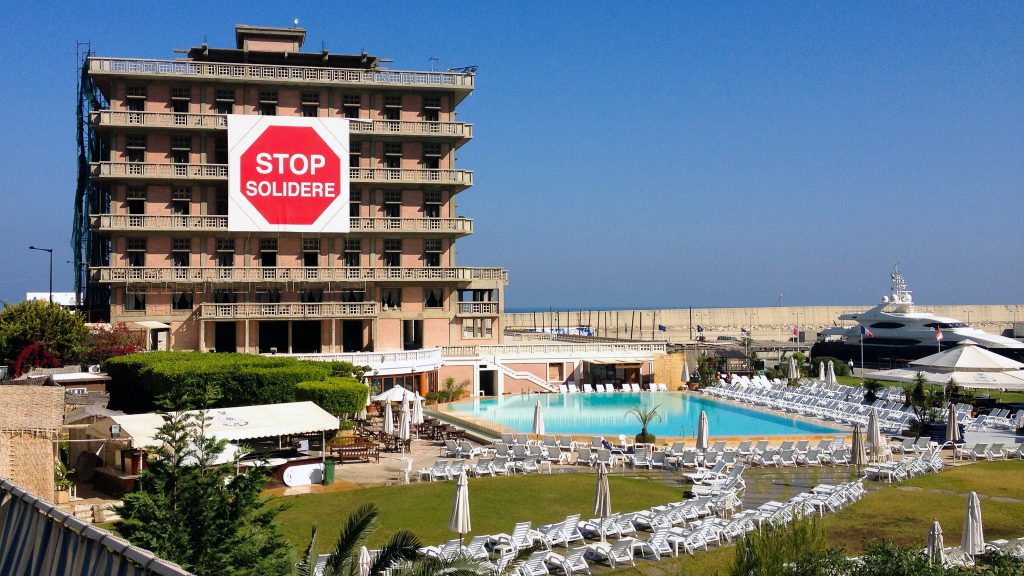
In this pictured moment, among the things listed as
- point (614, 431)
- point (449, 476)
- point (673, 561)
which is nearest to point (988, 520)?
point (673, 561)

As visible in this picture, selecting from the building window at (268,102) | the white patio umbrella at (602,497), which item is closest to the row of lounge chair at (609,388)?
the building window at (268,102)

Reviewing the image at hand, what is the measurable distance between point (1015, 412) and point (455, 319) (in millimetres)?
29169

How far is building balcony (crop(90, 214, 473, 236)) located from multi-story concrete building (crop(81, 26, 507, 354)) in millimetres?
78

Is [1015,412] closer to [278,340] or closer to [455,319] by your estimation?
[455,319]

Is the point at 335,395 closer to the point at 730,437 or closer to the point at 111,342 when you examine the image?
the point at 730,437

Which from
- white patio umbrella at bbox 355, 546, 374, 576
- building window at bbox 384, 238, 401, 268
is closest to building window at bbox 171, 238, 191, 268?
building window at bbox 384, 238, 401, 268

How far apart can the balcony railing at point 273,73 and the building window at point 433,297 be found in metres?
11.9

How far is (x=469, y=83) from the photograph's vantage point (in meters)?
51.7

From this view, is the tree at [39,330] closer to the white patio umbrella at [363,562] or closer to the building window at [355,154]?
the building window at [355,154]

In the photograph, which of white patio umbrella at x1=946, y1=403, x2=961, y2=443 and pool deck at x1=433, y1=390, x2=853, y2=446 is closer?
white patio umbrella at x1=946, y1=403, x2=961, y2=443

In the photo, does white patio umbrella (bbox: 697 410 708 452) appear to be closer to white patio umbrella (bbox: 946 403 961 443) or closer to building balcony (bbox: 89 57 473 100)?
white patio umbrella (bbox: 946 403 961 443)

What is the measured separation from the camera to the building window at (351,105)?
50219mm

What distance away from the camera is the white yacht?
6191cm

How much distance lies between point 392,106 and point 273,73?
6819 millimetres
